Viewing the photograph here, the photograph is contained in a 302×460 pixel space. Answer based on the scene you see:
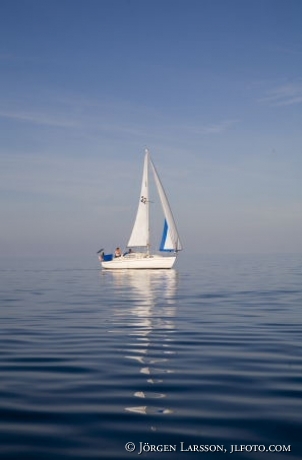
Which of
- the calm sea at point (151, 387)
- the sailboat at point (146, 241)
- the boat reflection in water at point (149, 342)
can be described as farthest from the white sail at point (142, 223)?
the calm sea at point (151, 387)

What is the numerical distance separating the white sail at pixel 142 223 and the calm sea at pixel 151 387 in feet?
155

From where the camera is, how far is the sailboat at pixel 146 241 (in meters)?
65.9

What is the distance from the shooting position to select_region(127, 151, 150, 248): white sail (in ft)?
222

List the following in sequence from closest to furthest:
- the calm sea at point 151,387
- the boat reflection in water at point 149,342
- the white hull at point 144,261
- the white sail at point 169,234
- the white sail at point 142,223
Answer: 1. the calm sea at point 151,387
2. the boat reflection in water at point 149,342
3. the white hull at point 144,261
4. the white sail at point 169,234
5. the white sail at point 142,223

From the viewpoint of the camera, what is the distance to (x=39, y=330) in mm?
17156

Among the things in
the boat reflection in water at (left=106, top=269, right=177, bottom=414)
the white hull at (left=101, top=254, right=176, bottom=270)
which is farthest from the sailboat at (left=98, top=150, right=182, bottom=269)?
the boat reflection in water at (left=106, top=269, right=177, bottom=414)

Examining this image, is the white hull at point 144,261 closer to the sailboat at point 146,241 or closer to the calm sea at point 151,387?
the sailboat at point 146,241

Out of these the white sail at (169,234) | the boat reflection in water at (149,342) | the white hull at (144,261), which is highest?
the white sail at (169,234)

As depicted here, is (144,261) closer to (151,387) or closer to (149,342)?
(149,342)

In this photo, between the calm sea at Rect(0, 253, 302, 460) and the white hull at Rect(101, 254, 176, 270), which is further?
the white hull at Rect(101, 254, 176, 270)

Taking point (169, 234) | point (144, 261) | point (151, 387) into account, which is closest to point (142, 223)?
point (169, 234)

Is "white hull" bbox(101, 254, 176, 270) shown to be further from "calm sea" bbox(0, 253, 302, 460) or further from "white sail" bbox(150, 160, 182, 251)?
"calm sea" bbox(0, 253, 302, 460)

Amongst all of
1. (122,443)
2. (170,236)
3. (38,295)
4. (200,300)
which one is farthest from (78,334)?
(170,236)

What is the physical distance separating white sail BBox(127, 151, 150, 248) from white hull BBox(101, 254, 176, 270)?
7.66ft
